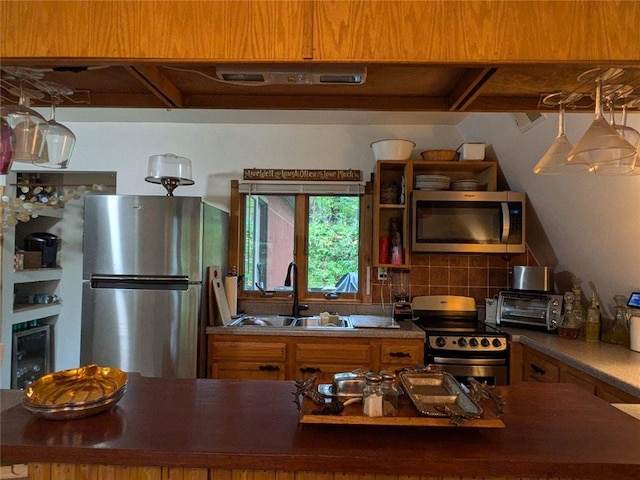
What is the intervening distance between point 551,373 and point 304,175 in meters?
2.19

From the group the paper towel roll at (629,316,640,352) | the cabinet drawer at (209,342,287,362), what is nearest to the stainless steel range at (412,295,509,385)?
the paper towel roll at (629,316,640,352)

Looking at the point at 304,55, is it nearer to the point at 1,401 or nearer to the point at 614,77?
the point at 614,77

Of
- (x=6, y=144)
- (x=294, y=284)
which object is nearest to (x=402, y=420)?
(x=6, y=144)

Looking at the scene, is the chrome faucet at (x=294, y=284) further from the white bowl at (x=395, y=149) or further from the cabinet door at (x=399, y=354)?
the white bowl at (x=395, y=149)

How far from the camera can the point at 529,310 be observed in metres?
2.86

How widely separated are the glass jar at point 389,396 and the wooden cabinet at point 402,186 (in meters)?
1.84

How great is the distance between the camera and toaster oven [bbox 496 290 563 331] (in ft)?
8.98

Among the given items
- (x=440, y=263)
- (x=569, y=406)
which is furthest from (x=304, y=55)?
(x=440, y=263)

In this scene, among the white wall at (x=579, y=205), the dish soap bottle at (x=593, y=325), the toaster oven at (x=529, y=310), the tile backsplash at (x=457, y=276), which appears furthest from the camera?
the tile backsplash at (x=457, y=276)

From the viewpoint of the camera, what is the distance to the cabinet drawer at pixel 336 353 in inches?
104

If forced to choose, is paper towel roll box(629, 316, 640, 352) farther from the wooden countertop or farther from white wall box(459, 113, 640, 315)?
the wooden countertop

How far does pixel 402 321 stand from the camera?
3.03 metres

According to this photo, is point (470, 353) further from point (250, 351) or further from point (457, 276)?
point (250, 351)

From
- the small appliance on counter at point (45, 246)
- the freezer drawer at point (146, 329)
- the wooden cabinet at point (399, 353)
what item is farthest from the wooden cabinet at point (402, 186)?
the small appliance on counter at point (45, 246)
